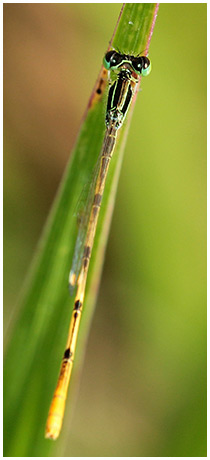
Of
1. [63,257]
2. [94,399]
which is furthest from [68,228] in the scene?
[94,399]

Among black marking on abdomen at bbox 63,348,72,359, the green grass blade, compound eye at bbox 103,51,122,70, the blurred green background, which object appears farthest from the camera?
the blurred green background

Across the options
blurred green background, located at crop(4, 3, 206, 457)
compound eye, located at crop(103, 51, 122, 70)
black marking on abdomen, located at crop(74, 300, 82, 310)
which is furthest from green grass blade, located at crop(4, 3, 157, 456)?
blurred green background, located at crop(4, 3, 206, 457)

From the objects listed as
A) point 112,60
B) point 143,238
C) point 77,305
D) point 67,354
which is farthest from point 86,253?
point 143,238

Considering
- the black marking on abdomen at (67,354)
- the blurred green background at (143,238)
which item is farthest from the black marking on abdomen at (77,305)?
the blurred green background at (143,238)

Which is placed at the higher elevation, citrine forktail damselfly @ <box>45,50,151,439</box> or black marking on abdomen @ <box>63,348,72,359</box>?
citrine forktail damselfly @ <box>45,50,151,439</box>

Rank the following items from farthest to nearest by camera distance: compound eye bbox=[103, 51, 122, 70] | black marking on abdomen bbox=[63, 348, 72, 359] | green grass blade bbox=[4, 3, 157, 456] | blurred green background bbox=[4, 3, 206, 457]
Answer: blurred green background bbox=[4, 3, 206, 457]
compound eye bbox=[103, 51, 122, 70]
black marking on abdomen bbox=[63, 348, 72, 359]
green grass blade bbox=[4, 3, 157, 456]

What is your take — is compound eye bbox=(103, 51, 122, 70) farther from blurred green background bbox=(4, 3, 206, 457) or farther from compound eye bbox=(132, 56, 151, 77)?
blurred green background bbox=(4, 3, 206, 457)

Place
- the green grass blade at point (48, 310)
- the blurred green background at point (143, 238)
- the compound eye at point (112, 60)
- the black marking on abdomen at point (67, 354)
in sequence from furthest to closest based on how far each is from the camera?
the blurred green background at point (143, 238), the compound eye at point (112, 60), the black marking on abdomen at point (67, 354), the green grass blade at point (48, 310)

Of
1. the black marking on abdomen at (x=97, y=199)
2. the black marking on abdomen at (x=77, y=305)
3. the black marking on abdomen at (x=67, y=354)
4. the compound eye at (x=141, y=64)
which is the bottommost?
the black marking on abdomen at (x=67, y=354)

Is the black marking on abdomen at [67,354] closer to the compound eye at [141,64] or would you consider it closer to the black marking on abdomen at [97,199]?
the black marking on abdomen at [97,199]
